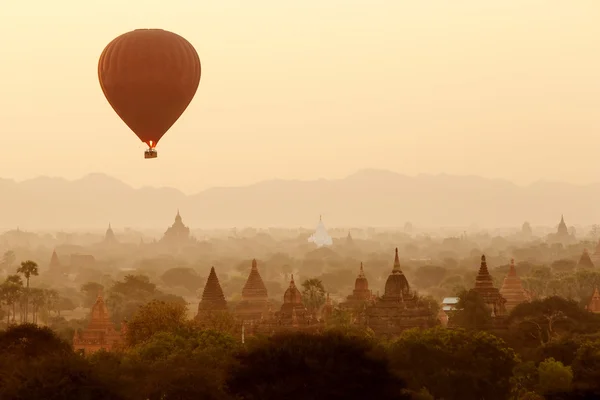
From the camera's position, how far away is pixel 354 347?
48.8 m

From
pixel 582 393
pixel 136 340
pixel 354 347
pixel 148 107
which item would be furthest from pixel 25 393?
pixel 136 340

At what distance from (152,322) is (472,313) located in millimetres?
21076

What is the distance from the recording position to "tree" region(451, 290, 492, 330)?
267 feet

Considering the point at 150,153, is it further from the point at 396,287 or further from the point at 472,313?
the point at 472,313

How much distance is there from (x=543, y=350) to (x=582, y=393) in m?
14.1

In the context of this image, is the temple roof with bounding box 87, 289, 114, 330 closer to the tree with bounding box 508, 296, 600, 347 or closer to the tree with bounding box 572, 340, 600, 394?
the tree with bounding box 508, 296, 600, 347

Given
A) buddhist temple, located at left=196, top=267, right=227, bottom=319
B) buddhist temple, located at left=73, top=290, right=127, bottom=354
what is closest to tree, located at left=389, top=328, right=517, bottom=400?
buddhist temple, located at left=196, top=267, right=227, bottom=319

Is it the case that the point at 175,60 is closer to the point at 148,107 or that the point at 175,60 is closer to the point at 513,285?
the point at 148,107

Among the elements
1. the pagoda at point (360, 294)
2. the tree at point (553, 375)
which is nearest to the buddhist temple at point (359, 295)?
the pagoda at point (360, 294)

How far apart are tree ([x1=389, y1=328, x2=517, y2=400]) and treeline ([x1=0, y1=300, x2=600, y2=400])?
0.04 m

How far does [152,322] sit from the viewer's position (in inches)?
2857

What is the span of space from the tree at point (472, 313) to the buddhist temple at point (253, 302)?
1641cm

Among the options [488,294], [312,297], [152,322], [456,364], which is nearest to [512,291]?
[312,297]

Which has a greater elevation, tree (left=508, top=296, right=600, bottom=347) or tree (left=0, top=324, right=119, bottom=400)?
tree (left=508, top=296, right=600, bottom=347)
